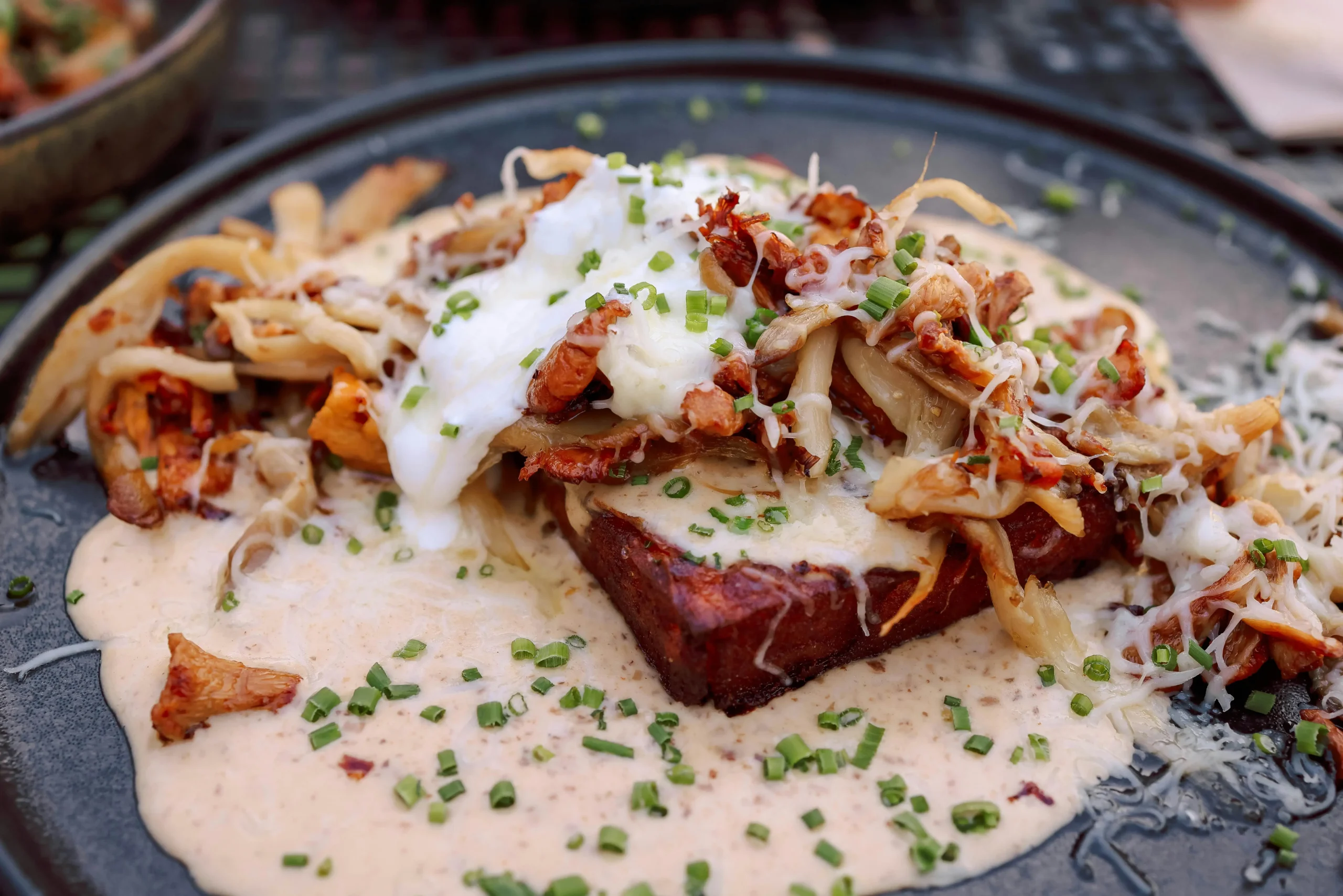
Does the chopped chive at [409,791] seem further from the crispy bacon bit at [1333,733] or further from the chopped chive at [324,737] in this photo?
the crispy bacon bit at [1333,733]

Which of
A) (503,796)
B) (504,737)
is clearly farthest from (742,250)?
(503,796)

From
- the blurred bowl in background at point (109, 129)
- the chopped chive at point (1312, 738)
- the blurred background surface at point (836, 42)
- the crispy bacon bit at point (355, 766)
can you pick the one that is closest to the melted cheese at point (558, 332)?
the crispy bacon bit at point (355, 766)

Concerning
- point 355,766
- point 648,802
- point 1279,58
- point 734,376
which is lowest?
point 355,766

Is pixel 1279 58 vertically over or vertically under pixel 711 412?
over

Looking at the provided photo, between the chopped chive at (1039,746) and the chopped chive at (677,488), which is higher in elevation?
the chopped chive at (677,488)

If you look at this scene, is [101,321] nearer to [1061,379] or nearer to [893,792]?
[893,792]

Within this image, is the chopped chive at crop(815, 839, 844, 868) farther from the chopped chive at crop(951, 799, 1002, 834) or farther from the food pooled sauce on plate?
the chopped chive at crop(951, 799, 1002, 834)

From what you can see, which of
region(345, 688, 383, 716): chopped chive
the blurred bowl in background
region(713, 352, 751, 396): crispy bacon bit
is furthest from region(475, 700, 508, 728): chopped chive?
the blurred bowl in background
